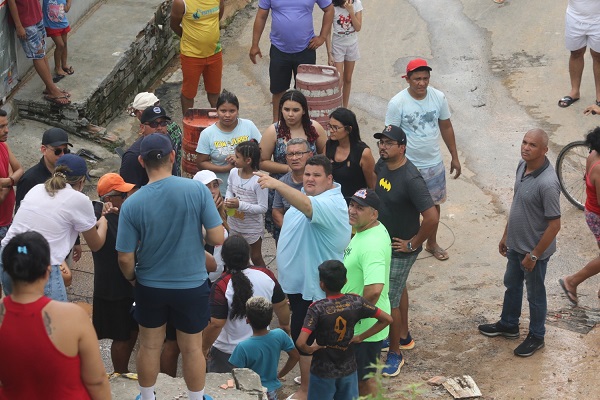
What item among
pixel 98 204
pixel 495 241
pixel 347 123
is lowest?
pixel 495 241

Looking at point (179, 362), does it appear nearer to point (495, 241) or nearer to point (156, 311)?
point (156, 311)

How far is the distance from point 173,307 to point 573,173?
579cm

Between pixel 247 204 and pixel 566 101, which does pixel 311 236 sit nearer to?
pixel 247 204

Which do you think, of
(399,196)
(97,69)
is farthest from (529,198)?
(97,69)

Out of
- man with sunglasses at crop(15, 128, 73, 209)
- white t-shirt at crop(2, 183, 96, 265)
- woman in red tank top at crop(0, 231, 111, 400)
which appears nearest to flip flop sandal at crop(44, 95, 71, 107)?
man with sunglasses at crop(15, 128, 73, 209)

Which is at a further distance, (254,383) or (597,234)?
(597,234)

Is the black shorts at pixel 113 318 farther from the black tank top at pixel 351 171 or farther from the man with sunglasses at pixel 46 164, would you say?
the black tank top at pixel 351 171

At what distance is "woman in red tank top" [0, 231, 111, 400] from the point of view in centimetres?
446

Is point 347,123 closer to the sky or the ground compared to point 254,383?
closer to the sky

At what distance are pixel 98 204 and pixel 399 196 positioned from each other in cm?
229

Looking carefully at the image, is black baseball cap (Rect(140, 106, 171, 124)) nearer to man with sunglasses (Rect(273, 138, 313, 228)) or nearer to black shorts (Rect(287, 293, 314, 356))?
man with sunglasses (Rect(273, 138, 313, 228))

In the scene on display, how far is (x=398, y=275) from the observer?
7.53 metres

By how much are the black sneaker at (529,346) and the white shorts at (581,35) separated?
5018 mm

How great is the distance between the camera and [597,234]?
8.29 meters
